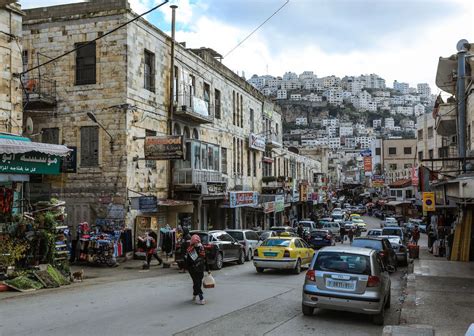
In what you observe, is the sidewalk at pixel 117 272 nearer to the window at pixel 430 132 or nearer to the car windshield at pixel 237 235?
the car windshield at pixel 237 235

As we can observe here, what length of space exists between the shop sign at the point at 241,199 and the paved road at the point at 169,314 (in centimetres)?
1746

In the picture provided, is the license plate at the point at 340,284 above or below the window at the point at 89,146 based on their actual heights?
below

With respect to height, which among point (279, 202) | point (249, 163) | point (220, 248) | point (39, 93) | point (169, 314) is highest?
point (39, 93)

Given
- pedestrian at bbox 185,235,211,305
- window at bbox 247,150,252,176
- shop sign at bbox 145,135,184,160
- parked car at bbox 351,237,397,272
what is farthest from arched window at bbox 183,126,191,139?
pedestrian at bbox 185,235,211,305

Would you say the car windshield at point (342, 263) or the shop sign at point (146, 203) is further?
the shop sign at point (146, 203)

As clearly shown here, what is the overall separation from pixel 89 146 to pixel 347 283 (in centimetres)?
1695

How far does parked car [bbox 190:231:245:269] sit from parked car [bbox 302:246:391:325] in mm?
9679

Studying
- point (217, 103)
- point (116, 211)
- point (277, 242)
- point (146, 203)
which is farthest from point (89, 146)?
point (217, 103)

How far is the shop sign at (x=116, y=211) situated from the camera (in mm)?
22798

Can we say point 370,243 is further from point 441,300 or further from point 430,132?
Answer: point 430,132

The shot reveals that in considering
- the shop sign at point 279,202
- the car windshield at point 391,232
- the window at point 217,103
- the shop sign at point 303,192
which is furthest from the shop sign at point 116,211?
the shop sign at point 303,192

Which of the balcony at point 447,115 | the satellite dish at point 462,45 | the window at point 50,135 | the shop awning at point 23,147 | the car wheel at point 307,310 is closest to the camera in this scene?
the car wheel at point 307,310

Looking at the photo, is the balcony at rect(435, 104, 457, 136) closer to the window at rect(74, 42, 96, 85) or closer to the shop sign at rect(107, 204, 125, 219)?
the shop sign at rect(107, 204, 125, 219)

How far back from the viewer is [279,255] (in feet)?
59.9
